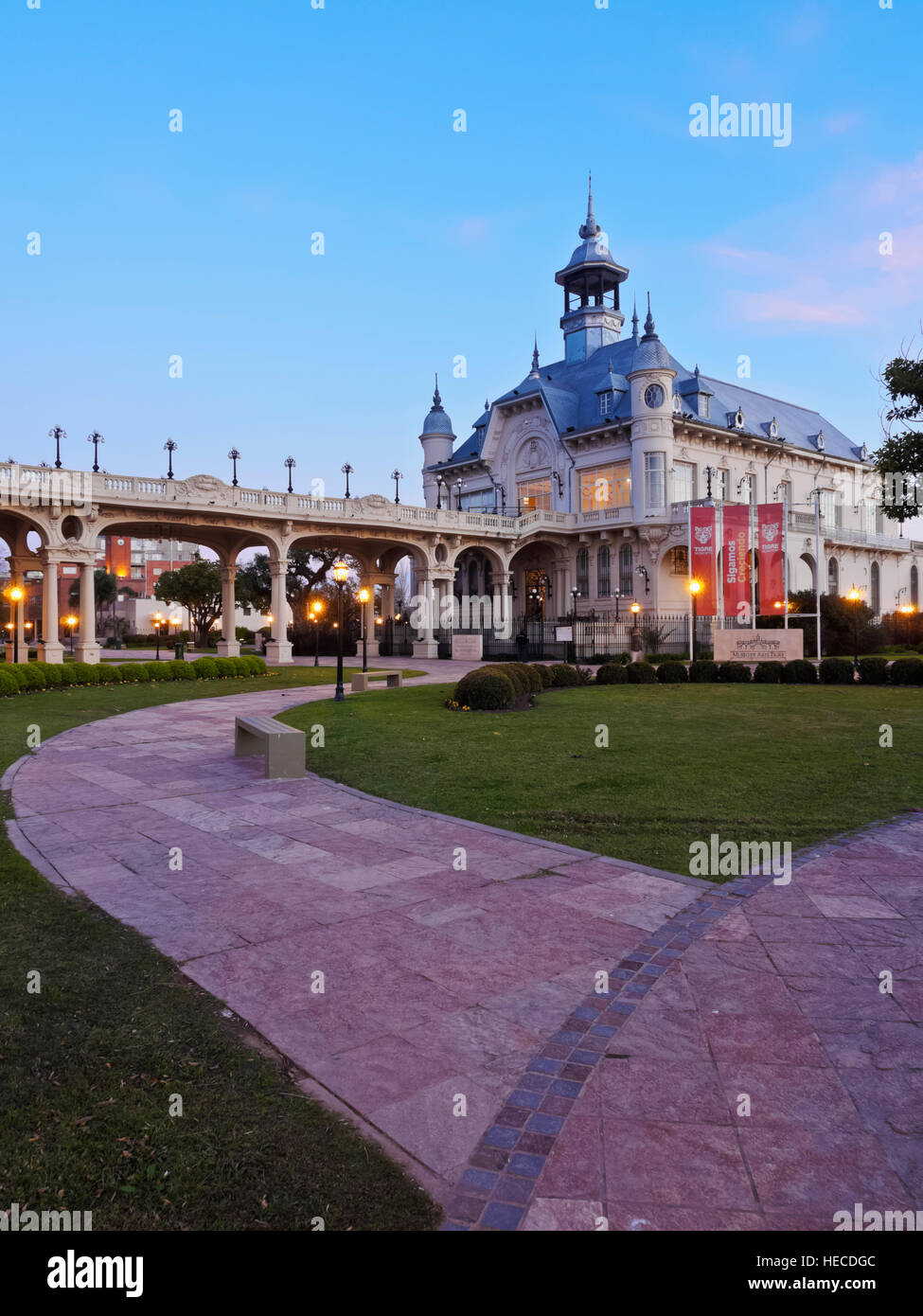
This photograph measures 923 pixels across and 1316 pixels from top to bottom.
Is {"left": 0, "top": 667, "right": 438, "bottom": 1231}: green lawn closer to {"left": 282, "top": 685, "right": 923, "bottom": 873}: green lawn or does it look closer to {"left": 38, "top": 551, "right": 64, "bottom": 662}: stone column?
{"left": 282, "top": 685, "right": 923, "bottom": 873}: green lawn

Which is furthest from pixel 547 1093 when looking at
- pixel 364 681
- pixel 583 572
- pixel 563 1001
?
pixel 583 572

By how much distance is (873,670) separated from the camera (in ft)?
79.9

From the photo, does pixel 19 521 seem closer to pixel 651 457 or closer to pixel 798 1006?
pixel 651 457

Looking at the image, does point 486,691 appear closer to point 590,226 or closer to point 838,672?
point 838,672

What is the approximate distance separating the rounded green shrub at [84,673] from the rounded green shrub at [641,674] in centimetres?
1780

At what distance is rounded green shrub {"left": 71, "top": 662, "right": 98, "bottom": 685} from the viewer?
2616 cm

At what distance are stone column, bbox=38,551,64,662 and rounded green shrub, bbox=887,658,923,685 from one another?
3024cm

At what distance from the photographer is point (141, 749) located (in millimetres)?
13031

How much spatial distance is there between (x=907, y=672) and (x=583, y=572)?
86.5 ft

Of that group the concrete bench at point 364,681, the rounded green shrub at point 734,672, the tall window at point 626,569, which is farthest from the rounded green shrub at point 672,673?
the tall window at point 626,569

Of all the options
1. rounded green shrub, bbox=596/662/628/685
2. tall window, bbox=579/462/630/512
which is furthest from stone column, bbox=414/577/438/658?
rounded green shrub, bbox=596/662/628/685

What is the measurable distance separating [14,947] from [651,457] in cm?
4313

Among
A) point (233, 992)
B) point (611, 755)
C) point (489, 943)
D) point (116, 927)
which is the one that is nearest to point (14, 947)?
point (116, 927)

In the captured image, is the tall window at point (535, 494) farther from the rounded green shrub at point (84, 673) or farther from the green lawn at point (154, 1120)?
the green lawn at point (154, 1120)
